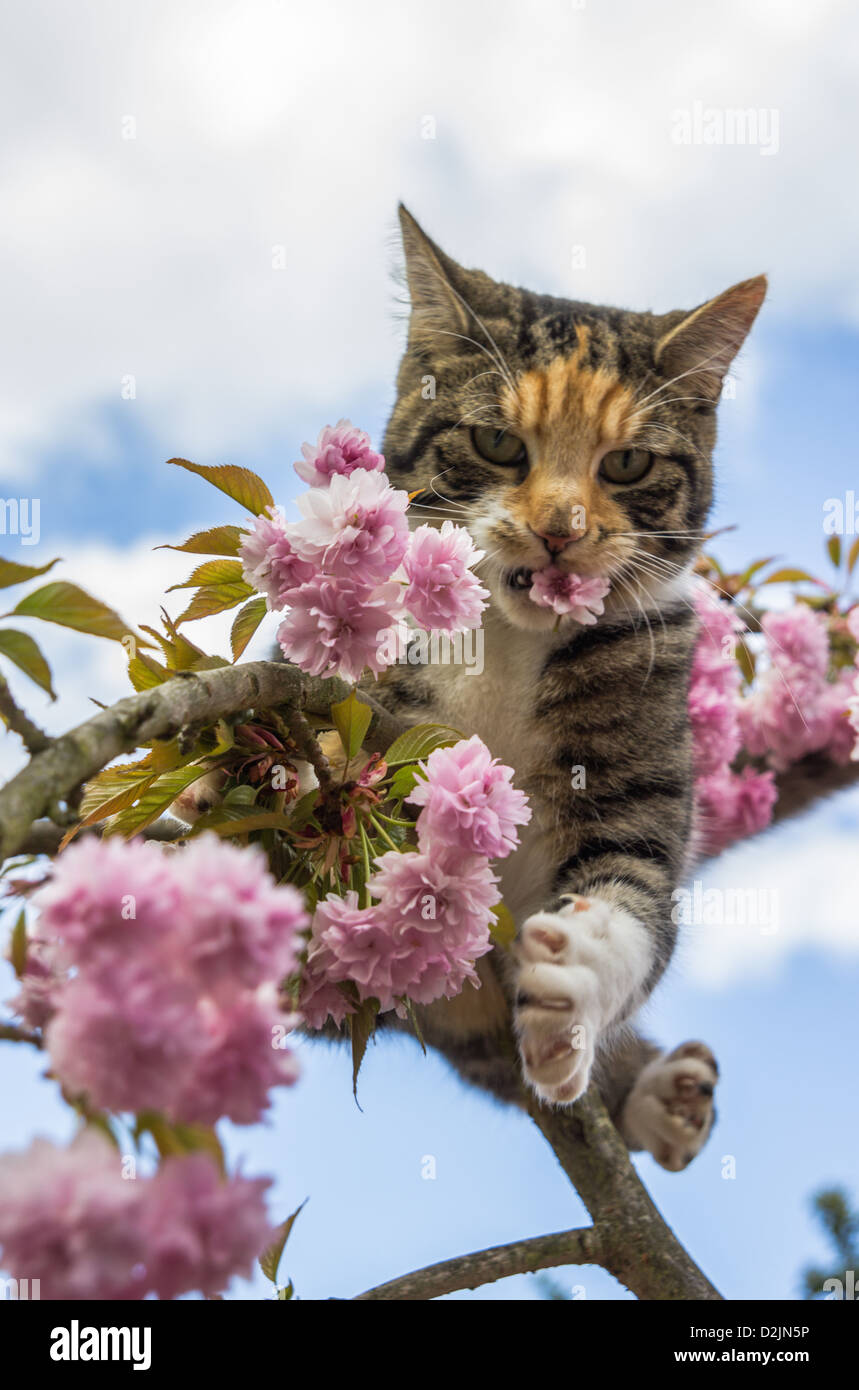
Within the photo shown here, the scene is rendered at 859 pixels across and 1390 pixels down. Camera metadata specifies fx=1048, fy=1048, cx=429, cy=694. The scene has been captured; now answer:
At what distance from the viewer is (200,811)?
3.45 feet

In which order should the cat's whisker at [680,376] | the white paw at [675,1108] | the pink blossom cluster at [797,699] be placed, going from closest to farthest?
the cat's whisker at [680,376]
the white paw at [675,1108]
the pink blossom cluster at [797,699]

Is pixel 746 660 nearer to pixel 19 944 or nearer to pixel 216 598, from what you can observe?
pixel 216 598

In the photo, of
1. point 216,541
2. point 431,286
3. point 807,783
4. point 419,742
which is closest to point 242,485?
point 216,541

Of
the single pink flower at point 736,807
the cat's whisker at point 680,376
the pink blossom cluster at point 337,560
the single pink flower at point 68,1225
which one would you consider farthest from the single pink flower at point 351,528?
the single pink flower at point 736,807

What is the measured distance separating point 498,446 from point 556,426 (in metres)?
0.09

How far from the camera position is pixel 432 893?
0.90m

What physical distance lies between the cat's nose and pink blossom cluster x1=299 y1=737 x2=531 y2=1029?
0.58m

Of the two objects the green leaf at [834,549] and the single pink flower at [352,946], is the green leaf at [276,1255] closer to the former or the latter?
the single pink flower at [352,946]

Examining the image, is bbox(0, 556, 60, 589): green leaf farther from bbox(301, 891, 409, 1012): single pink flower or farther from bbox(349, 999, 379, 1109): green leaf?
bbox(349, 999, 379, 1109): green leaf

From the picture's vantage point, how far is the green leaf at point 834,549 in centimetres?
236

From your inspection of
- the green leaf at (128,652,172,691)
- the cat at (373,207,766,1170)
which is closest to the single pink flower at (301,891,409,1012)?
the green leaf at (128,652,172,691)

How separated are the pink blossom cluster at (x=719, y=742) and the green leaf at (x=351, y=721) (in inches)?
47.2

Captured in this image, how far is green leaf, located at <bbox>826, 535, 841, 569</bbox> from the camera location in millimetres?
2357

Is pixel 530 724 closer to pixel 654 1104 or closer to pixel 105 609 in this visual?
pixel 654 1104
